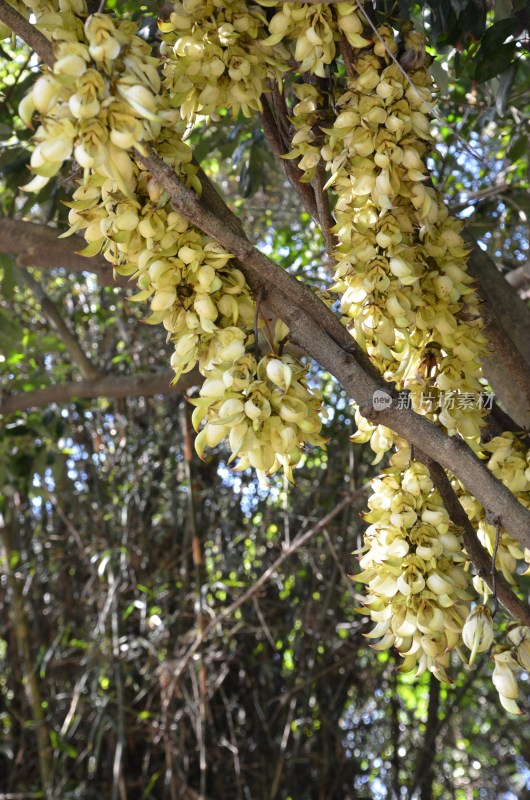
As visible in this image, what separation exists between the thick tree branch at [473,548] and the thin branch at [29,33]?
0.47 metres

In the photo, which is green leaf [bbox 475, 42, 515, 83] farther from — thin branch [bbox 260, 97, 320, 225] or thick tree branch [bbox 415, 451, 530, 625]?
thick tree branch [bbox 415, 451, 530, 625]

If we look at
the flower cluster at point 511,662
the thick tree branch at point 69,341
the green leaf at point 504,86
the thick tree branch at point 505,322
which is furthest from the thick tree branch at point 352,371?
the thick tree branch at point 69,341

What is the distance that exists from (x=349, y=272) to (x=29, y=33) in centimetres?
34

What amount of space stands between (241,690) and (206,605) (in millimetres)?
268

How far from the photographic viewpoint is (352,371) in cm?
72

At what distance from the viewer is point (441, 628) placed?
0.74 meters

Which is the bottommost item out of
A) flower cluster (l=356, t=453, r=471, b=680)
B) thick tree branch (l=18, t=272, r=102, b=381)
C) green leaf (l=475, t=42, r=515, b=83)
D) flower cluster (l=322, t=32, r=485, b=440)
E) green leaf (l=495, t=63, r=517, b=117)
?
flower cluster (l=356, t=453, r=471, b=680)

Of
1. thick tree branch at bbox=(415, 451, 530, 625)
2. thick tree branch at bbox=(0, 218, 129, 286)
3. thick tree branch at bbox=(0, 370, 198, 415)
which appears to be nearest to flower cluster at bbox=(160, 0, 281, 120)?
thick tree branch at bbox=(415, 451, 530, 625)

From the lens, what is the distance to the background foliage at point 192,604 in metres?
2.13

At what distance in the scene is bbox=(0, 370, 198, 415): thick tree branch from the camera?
70.6 inches

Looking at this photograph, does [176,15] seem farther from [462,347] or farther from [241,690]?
[241,690]

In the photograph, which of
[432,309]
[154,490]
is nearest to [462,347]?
[432,309]

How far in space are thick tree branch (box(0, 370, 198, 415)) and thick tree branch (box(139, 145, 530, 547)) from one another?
1054 mm

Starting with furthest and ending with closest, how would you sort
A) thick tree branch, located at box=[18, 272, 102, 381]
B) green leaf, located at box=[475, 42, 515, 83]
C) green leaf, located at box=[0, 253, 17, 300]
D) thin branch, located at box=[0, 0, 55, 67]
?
thick tree branch, located at box=[18, 272, 102, 381] → green leaf, located at box=[0, 253, 17, 300] → green leaf, located at box=[475, 42, 515, 83] → thin branch, located at box=[0, 0, 55, 67]
